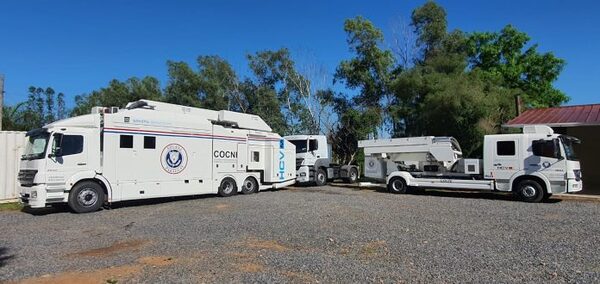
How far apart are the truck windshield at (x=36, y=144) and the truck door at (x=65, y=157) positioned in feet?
0.84

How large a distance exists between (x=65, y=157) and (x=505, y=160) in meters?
14.0

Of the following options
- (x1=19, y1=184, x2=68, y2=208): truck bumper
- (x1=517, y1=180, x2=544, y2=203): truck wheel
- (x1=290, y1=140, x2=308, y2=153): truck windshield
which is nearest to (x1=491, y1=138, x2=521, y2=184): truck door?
(x1=517, y1=180, x2=544, y2=203): truck wheel

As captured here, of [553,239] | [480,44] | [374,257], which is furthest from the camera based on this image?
[480,44]

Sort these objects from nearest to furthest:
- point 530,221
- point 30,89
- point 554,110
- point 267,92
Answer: point 530,221
point 554,110
point 267,92
point 30,89

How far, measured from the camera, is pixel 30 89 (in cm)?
6731

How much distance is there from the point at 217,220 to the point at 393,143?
406 inches

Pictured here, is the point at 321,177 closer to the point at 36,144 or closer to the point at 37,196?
the point at 36,144

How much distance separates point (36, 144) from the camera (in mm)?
12969

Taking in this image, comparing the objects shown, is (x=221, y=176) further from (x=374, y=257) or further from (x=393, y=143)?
(x=374, y=257)

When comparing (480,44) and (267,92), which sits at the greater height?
(480,44)

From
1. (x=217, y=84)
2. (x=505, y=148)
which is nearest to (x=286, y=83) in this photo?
(x=217, y=84)

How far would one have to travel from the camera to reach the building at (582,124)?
59.1ft

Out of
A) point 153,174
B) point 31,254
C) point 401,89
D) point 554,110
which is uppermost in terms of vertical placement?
point 401,89

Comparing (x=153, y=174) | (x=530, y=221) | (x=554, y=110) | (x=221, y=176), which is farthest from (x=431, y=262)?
(x=554, y=110)
